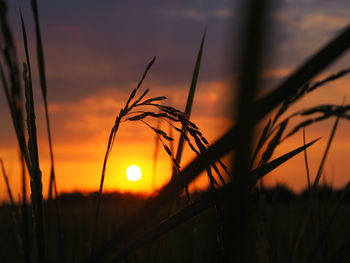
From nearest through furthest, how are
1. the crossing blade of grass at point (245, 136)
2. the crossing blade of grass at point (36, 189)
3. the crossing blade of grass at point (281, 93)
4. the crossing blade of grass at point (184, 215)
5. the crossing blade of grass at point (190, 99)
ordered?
the crossing blade of grass at point (245, 136) < the crossing blade of grass at point (281, 93) < the crossing blade of grass at point (184, 215) < the crossing blade of grass at point (36, 189) < the crossing blade of grass at point (190, 99)

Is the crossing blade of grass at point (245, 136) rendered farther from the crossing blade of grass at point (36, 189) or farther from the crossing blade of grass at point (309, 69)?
the crossing blade of grass at point (36, 189)

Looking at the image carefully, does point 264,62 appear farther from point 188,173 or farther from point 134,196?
point 134,196

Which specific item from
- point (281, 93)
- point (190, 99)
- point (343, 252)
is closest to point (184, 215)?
point (281, 93)

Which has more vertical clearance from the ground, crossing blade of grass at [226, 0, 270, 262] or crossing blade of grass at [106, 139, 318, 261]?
crossing blade of grass at [106, 139, 318, 261]

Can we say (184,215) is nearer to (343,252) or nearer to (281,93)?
(281,93)

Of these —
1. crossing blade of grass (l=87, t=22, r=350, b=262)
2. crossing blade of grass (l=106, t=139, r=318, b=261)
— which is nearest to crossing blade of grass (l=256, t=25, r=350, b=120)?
crossing blade of grass (l=87, t=22, r=350, b=262)

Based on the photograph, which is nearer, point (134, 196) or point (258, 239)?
point (258, 239)

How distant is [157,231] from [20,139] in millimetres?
390

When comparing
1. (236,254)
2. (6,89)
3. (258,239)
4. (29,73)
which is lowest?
(236,254)

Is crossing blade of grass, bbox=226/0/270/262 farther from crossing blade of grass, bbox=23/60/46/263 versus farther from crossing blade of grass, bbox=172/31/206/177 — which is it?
crossing blade of grass, bbox=172/31/206/177

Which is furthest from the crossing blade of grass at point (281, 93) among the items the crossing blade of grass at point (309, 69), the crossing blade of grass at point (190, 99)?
the crossing blade of grass at point (190, 99)

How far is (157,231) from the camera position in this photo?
1.95ft

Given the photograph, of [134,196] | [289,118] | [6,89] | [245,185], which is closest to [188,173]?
[245,185]

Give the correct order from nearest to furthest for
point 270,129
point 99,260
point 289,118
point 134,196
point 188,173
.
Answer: point 188,173 < point 99,260 < point 289,118 < point 270,129 < point 134,196
